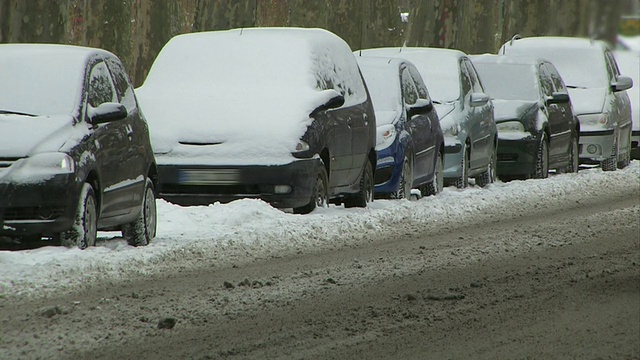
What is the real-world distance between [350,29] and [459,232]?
69.7 ft

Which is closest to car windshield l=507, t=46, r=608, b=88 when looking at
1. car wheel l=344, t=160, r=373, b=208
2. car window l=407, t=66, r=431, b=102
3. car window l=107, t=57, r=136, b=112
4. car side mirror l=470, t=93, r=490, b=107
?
car side mirror l=470, t=93, r=490, b=107

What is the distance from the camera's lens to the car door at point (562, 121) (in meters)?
20.8

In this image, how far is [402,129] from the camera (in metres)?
15.6

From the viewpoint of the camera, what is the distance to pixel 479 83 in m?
19.2

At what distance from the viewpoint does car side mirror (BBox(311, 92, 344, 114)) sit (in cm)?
1292

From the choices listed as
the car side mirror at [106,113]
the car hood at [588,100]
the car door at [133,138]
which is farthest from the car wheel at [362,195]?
the car hood at [588,100]

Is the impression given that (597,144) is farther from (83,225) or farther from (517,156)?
(83,225)

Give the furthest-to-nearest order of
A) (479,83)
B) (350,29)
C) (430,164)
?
(350,29)
(479,83)
(430,164)

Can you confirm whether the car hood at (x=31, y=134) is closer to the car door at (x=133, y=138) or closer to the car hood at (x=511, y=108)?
the car door at (x=133, y=138)

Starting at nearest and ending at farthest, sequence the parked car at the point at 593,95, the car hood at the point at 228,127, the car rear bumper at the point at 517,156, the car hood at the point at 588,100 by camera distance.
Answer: the car hood at the point at 228,127 → the car rear bumper at the point at 517,156 → the parked car at the point at 593,95 → the car hood at the point at 588,100

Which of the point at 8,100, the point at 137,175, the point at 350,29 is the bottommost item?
the point at 350,29

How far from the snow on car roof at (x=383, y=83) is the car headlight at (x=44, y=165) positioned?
268 inches

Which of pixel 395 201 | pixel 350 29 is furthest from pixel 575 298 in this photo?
pixel 350 29

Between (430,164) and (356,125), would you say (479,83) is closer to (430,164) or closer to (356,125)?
(430,164)
